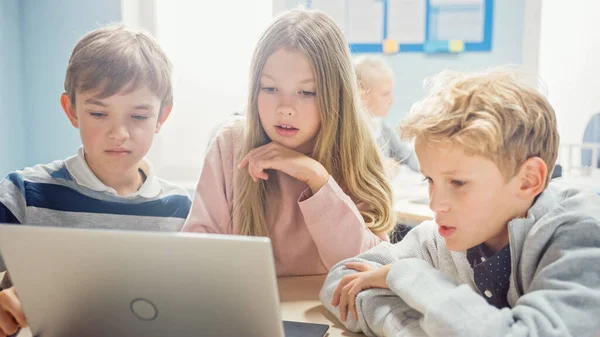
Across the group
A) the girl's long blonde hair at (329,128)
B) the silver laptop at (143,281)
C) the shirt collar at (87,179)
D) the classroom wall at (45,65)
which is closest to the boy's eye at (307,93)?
the girl's long blonde hair at (329,128)

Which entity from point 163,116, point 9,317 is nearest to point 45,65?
point 163,116

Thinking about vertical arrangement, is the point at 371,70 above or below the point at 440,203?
above

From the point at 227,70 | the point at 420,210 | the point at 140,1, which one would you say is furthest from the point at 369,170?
the point at 227,70

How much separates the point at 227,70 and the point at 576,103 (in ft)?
5.29

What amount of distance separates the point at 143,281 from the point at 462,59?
8.81 feet

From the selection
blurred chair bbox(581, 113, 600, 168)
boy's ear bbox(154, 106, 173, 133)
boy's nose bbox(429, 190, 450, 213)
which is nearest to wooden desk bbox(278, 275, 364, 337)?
boy's nose bbox(429, 190, 450, 213)

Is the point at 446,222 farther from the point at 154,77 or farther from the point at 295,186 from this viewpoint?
the point at 154,77

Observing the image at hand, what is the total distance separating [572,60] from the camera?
8.86 feet

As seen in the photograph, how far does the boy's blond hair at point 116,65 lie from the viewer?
51.3 inches

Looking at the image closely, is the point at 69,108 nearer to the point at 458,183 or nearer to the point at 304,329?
the point at 304,329

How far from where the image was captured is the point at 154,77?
1.34 m

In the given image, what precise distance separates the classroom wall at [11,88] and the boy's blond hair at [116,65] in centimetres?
57

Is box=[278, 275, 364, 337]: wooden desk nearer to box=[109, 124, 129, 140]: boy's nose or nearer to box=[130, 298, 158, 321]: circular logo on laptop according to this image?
box=[130, 298, 158, 321]: circular logo on laptop

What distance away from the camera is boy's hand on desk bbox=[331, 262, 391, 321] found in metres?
0.95
